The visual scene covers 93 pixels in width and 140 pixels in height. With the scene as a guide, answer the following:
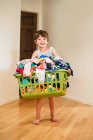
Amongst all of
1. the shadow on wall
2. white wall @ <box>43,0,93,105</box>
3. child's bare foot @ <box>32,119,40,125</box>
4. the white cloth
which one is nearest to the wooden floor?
child's bare foot @ <box>32,119,40,125</box>

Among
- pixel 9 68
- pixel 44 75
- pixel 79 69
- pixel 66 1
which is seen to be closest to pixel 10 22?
pixel 9 68

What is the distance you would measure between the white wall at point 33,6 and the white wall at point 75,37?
142 millimetres

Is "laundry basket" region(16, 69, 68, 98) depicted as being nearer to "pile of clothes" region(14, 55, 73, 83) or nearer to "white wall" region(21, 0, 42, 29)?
"pile of clothes" region(14, 55, 73, 83)

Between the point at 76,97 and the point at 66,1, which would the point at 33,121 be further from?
the point at 66,1

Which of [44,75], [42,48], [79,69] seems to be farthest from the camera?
[79,69]

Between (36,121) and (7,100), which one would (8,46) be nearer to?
(7,100)

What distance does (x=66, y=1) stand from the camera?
Result: 13.1ft

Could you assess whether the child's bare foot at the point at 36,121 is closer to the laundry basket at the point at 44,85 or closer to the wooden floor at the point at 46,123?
the wooden floor at the point at 46,123

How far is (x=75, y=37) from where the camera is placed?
3.88m

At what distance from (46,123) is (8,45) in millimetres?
1597

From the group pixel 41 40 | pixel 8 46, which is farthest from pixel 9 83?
pixel 41 40

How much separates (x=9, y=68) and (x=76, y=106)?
1.32 metres

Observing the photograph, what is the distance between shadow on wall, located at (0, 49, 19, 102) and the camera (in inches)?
145

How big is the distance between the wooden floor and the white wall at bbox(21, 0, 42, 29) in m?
1.79
